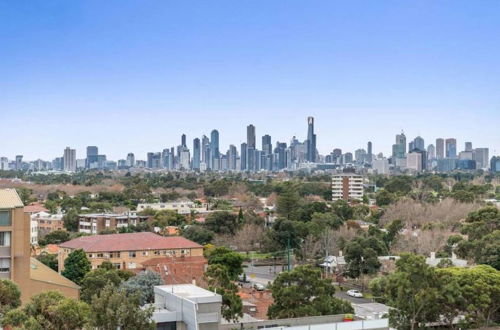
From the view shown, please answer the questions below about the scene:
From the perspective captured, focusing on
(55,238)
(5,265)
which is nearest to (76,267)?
(5,265)

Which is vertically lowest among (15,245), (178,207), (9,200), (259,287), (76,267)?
(259,287)

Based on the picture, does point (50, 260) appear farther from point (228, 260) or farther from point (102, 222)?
Result: point (102, 222)

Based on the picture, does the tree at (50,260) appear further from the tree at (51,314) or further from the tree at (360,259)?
the tree at (51,314)

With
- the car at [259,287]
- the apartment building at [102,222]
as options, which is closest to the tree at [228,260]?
the car at [259,287]

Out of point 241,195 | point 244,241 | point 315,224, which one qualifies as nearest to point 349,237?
point 315,224

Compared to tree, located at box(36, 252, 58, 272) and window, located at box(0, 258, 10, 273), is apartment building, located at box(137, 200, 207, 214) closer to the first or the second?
tree, located at box(36, 252, 58, 272)

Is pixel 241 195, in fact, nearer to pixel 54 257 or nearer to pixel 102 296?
pixel 54 257
